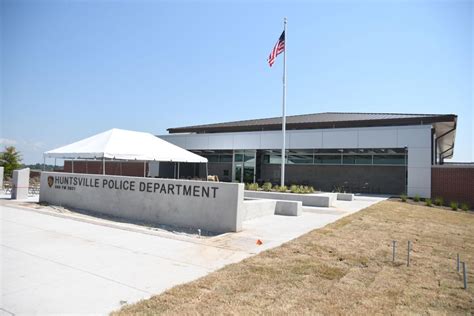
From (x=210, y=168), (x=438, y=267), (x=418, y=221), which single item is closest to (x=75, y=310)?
(x=438, y=267)

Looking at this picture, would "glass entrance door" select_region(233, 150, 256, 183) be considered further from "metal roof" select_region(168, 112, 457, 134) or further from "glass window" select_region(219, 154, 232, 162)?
"metal roof" select_region(168, 112, 457, 134)

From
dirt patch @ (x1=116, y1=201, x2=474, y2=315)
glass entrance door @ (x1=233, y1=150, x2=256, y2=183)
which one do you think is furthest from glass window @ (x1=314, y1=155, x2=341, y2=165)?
dirt patch @ (x1=116, y1=201, x2=474, y2=315)

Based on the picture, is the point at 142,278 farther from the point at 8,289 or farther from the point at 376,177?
the point at 376,177

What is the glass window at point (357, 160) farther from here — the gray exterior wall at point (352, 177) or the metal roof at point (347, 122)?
the metal roof at point (347, 122)

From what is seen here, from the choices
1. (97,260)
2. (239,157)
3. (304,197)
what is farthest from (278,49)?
(97,260)

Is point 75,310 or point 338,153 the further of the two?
point 338,153

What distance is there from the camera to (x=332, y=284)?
481 cm

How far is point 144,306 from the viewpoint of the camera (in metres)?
3.90

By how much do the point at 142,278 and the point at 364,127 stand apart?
23.2m

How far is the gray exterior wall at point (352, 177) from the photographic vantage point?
2388 centimetres

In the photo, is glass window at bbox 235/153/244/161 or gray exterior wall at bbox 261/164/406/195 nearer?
gray exterior wall at bbox 261/164/406/195

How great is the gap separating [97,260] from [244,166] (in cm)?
2459

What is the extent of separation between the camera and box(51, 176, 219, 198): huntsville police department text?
9.72 metres

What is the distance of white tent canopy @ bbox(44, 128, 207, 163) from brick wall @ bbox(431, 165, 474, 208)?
1589 cm
